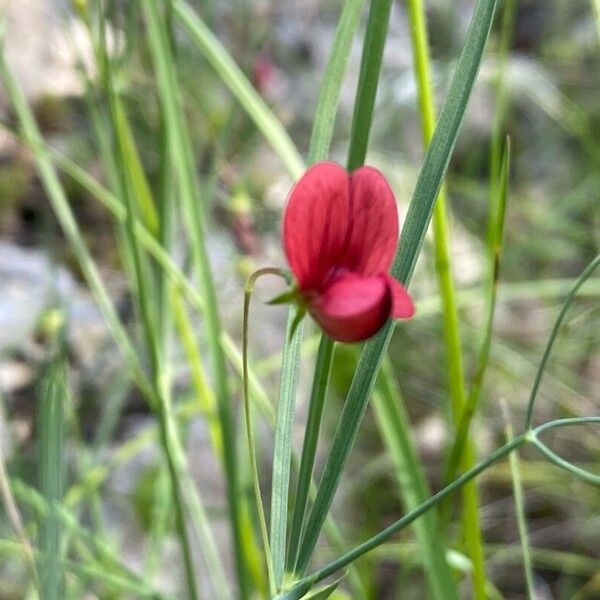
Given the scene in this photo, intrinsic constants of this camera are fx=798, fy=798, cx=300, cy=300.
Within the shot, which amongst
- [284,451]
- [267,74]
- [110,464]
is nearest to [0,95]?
[267,74]

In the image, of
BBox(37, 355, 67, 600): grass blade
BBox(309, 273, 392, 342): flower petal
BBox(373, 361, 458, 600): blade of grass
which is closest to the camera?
BBox(309, 273, 392, 342): flower petal

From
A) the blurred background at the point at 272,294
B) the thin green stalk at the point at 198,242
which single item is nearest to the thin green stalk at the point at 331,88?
the thin green stalk at the point at 198,242

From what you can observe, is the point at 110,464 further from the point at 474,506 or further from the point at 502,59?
the point at 502,59

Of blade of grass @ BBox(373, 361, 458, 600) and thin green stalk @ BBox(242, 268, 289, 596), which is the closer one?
thin green stalk @ BBox(242, 268, 289, 596)

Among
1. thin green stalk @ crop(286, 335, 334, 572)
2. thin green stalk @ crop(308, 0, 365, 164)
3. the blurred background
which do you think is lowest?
the blurred background

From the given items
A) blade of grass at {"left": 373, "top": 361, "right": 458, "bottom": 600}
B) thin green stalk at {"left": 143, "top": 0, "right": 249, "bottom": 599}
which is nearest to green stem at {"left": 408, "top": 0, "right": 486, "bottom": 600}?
blade of grass at {"left": 373, "top": 361, "right": 458, "bottom": 600}

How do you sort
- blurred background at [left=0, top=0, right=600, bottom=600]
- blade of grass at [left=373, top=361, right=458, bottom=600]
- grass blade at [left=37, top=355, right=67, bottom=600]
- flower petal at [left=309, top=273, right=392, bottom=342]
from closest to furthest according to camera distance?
flower petal at [left=309, top=273, right=392, bottom=342] < grass blade at [left=37, top=355, right=67, bottom=600] < blade of grass at [left=373, top=361, right=458, bottom=600] < blurred background at [left=0, top=0, right=600, bottom=600]

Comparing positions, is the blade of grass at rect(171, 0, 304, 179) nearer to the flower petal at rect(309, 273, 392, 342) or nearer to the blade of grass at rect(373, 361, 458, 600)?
the blade of grass at rect(373, 361, 458, 600)
